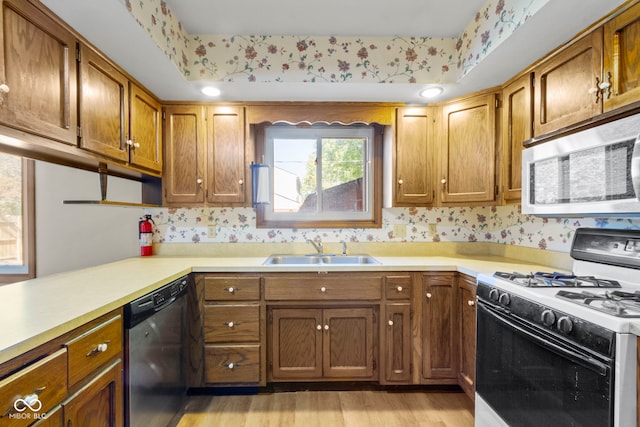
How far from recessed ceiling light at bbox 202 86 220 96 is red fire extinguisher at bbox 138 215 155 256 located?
113 centimetres

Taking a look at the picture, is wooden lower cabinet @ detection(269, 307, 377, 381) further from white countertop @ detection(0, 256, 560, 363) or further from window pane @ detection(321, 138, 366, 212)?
window pane @ detection(321, 138, 366, 212)

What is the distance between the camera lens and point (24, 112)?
1.11m

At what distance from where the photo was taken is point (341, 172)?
256 centimetres

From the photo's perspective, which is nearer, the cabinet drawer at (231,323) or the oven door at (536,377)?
the oven door at (536,377)

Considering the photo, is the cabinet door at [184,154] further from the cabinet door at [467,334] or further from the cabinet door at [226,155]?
the cabinet door at [467,334]

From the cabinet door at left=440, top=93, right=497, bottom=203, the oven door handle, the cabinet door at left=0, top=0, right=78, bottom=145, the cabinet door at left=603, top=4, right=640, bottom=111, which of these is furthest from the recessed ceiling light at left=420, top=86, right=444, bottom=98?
the cabinet door at left=0, top=0, right=78, bottom=145

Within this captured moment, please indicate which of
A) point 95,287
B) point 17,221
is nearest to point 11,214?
point 17,221

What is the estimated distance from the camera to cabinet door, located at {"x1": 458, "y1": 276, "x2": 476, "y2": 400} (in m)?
1.78

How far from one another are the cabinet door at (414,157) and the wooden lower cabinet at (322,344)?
0.92 meters

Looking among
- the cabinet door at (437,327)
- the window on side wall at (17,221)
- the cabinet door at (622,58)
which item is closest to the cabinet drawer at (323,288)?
the cabinet door at (437,327)

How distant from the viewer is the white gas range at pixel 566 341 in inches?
35.6

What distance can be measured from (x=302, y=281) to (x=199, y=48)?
5.68 ft

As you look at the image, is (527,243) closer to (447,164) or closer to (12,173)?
(447,164)

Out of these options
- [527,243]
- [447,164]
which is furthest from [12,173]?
[527,243]
